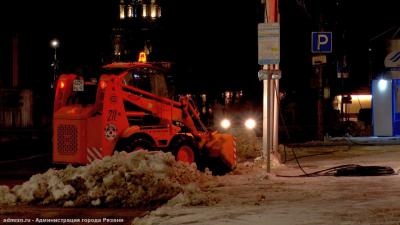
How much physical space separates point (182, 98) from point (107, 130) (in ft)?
8.32

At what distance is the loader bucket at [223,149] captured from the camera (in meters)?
17.4

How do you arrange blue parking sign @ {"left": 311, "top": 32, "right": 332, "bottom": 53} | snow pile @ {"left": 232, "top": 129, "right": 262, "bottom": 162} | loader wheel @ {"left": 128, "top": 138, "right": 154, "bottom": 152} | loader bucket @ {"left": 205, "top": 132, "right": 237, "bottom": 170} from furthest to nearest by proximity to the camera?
blue parking sign @ {"left": 311, "top": 32, "right": 332, "bottom": 53}, snow pile @ {"left": 232, "top": 129, "right": 262, "bottom": 162}, loader bucket @ {"left": 205, "top": 132, "right": 237, "bottom": 170}, loader wheel @ {"left": 128, "top": 138, "right": 154, "bottom": 152}

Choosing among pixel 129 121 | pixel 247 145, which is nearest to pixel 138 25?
pixel 247 145

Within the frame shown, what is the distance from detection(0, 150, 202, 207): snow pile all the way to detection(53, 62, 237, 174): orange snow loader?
11.0 ft

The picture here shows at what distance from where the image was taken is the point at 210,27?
80688 mm

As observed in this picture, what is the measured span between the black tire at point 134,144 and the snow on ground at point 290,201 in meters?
2.22

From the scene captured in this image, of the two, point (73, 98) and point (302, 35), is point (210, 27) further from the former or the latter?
point (73, 98)

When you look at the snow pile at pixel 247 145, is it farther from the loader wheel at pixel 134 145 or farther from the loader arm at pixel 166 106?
the loader wheel at pixel 134 145

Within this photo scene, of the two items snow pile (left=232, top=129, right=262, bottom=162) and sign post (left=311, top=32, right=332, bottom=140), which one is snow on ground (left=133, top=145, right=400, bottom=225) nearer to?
snow pile (left=232, top=129, right=262, bottom=162)

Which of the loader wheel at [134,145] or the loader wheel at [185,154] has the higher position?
the loader wheel at [134,145]

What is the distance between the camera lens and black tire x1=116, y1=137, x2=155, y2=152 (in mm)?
16672

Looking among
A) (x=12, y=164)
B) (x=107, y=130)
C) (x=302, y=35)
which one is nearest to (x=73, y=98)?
(x=107, y=130)

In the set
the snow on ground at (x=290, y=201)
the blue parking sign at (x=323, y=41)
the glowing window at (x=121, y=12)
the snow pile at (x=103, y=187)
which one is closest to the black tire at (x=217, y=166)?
the snow on ground at (x=290, y=201)

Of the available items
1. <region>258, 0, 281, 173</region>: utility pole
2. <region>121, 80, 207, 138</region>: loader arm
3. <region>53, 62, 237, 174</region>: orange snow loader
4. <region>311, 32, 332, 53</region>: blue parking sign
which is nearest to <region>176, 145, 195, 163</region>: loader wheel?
<region>53, 62, 237, 174</region>: orange snow loader
